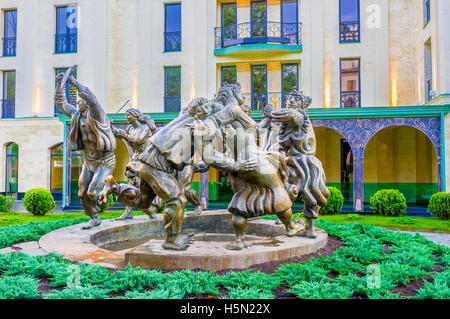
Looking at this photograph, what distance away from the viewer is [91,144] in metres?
6.53

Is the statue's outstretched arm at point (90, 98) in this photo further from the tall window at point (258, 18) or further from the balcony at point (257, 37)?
the tall window at point (258, 18)

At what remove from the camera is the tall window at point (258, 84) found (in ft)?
63.4

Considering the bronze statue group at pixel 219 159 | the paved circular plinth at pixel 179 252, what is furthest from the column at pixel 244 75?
the bronze statue group at pixel 219 159

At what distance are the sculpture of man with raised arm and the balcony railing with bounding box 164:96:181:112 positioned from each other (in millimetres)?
13474

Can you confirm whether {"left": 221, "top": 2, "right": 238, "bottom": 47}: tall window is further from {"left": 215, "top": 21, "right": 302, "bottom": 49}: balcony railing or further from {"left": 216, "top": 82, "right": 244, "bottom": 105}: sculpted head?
{"left": 216, "top": 82, "right": 244, "bottom": 105}: sculpted head

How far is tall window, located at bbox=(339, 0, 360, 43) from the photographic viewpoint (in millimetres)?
18812

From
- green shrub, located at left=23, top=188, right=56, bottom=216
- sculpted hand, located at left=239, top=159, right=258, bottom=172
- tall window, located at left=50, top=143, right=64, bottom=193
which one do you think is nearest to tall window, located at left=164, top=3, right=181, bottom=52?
tall window, located at left=50, top=143, right=64, bottom=193

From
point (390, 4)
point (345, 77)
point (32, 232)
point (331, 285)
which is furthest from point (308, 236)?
point (390, 4)

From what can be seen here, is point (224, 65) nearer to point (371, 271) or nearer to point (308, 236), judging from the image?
point (308, 236)

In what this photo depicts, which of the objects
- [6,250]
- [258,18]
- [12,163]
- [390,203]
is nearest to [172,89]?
[258,18]

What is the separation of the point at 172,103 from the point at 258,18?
642 centimetres

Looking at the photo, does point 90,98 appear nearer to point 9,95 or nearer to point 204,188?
point 204,188

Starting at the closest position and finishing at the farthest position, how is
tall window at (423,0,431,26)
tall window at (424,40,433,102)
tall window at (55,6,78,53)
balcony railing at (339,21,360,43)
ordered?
1. tall window at (423,0,431,26)
2. tall window at (424,40,433,102)
3. balcony railing at (339,21,360,43)
4. tall window at (55,6,78,53)

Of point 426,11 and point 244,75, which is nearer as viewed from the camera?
point 426,11
